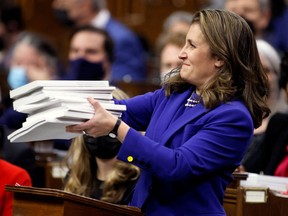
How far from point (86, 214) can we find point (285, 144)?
168cm

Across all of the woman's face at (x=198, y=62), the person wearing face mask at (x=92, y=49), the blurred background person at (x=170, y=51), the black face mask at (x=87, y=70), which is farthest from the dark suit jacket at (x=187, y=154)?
the person wearing face mask at (x=92, y=49)

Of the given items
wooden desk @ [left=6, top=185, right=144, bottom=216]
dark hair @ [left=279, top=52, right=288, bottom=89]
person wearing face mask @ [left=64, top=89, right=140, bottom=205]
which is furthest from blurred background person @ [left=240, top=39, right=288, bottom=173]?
wooden desk @ [left=6, top=185, right=144, bottom=216]

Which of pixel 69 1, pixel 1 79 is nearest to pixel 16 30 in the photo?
pixel 69 1

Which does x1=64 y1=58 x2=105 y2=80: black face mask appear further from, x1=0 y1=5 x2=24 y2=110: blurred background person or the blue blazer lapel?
the blue blazer lapel

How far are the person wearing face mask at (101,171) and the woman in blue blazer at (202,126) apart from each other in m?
0.84

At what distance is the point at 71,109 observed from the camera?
2.96m

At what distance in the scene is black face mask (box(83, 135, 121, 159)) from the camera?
4188 mm

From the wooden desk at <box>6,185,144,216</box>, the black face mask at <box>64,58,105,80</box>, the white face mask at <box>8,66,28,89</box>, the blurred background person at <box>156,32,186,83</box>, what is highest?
the wooden desk at <box>6,185,144,216</box>

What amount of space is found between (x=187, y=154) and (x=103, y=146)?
3.83ft

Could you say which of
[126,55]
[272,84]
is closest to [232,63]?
[272,84]

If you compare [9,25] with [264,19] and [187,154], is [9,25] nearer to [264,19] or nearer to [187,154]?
[264,19]

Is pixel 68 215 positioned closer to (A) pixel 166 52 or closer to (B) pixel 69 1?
(A) pixel 166 52

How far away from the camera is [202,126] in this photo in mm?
3168

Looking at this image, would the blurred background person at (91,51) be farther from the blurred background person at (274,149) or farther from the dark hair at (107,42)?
the blurred background person at (274,149)
